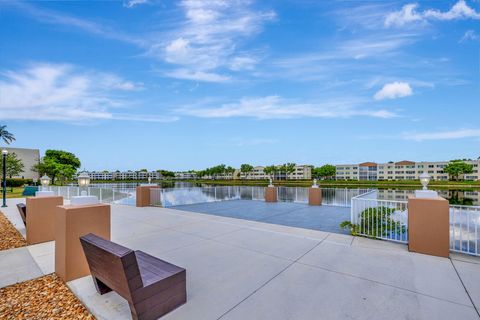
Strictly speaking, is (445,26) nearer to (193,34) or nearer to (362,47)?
(362,47)

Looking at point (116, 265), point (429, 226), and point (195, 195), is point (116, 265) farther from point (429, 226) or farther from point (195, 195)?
point (195, 195)

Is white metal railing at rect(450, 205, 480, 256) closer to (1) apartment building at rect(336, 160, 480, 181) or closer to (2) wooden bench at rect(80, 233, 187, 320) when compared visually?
(2) wooden bench at rect(80, 233, 187, 320)

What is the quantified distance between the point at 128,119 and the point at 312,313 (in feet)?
85.3

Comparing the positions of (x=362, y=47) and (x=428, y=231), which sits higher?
(x=362, y=47)

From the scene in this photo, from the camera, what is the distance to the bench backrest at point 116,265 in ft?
6.41

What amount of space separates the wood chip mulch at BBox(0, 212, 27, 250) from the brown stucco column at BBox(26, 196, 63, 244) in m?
0.33

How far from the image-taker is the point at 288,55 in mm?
14555

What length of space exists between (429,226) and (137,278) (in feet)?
16.2

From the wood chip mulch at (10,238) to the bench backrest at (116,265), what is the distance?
15.0 feet

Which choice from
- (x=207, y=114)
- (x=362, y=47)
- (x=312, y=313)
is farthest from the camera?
(x=207, y=114)

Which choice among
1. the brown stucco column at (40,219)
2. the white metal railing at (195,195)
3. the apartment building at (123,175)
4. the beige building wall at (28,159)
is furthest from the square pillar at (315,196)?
the apartment building at (123,175)

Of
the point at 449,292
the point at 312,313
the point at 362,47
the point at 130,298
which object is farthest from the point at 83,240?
the point at 362,47

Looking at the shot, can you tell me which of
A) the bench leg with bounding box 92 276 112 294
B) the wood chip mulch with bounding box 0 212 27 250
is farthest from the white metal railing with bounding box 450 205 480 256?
the wood chip mulch with bounding box 0 212 27 250

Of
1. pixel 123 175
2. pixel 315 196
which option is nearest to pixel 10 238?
pixel 315 196
